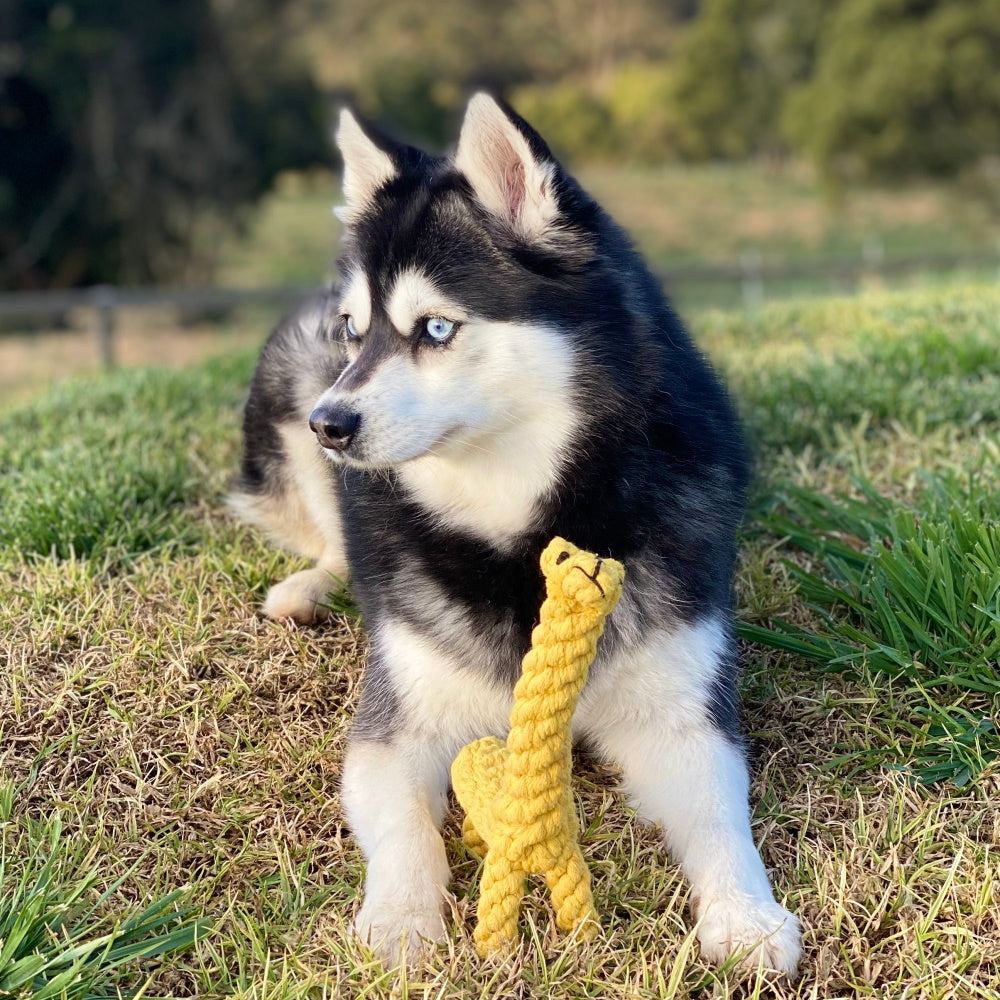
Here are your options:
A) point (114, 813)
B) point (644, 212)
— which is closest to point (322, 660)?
point (114, 813)

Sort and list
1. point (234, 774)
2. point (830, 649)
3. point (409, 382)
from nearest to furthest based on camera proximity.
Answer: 1. point (409, 382)
2. point (234, 774)
3. point (830, 649)

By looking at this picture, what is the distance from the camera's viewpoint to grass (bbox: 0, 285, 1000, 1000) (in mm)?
1996

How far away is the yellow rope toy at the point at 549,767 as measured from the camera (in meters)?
A: 1.88

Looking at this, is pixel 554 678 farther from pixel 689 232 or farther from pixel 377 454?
pixel 689 232

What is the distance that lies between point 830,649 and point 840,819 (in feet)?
1.81

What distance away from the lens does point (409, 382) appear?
2.15 metres

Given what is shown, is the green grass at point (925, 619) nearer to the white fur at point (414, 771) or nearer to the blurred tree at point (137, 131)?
the white fur at point (414, 771)

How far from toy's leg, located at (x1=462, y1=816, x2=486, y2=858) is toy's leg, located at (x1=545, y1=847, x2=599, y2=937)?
270 mm

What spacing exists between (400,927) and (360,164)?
5.83ft

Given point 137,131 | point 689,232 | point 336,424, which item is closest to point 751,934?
point 336,424

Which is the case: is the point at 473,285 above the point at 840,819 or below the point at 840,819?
above

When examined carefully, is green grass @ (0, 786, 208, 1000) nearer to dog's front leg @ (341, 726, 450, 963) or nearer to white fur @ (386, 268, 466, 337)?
dog's front leg @ (341, 726, 450, 963)

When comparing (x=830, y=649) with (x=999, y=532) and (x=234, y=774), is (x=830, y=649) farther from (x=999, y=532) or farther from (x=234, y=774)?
(x=234, y=774)

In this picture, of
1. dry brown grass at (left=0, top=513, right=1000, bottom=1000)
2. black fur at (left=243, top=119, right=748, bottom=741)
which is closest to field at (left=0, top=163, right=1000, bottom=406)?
dry brown grass at (left=0, top=513, right=1000, bottom=1000)
